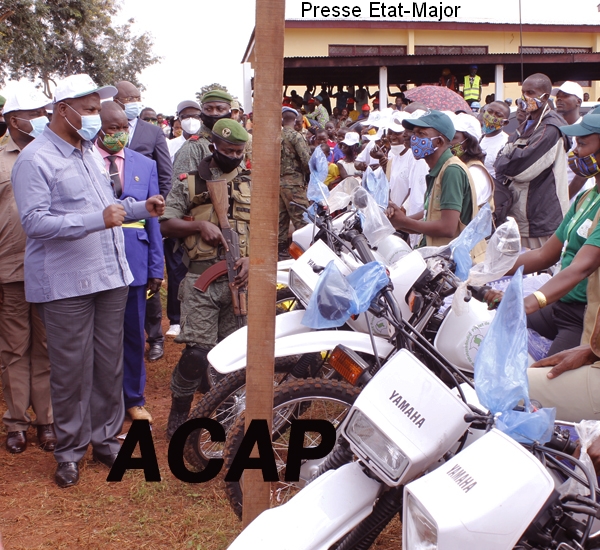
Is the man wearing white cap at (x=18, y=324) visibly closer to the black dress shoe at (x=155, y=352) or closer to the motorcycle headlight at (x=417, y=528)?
the black dress shoe at (x=155, y=352)

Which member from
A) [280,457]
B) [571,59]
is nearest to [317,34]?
[571,59]

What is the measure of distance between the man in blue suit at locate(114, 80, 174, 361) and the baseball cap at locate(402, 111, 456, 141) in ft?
Answer: 7.82

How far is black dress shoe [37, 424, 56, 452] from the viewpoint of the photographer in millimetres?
4620

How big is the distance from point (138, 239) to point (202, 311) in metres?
0.76

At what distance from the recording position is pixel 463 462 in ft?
6.13

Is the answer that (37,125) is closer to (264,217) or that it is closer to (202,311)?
(202,311)

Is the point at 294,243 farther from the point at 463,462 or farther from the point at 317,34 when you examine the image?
the point at 317,34

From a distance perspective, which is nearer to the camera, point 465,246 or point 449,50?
point 465,246

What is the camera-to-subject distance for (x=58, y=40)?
81.5 ft

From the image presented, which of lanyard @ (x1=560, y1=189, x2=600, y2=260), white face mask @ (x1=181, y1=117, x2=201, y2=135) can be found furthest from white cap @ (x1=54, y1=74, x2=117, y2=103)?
white face mask @ (x1=181, y1=117, x2=201, y2=135)

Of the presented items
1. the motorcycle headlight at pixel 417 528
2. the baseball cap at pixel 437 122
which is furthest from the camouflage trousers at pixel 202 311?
the motorcycle headlight at pixel 417 528

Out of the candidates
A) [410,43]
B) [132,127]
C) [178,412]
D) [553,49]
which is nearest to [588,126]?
[178,412]

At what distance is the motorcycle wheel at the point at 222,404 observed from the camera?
358 centimetres

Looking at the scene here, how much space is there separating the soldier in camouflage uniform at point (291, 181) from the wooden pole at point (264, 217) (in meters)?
5.38
